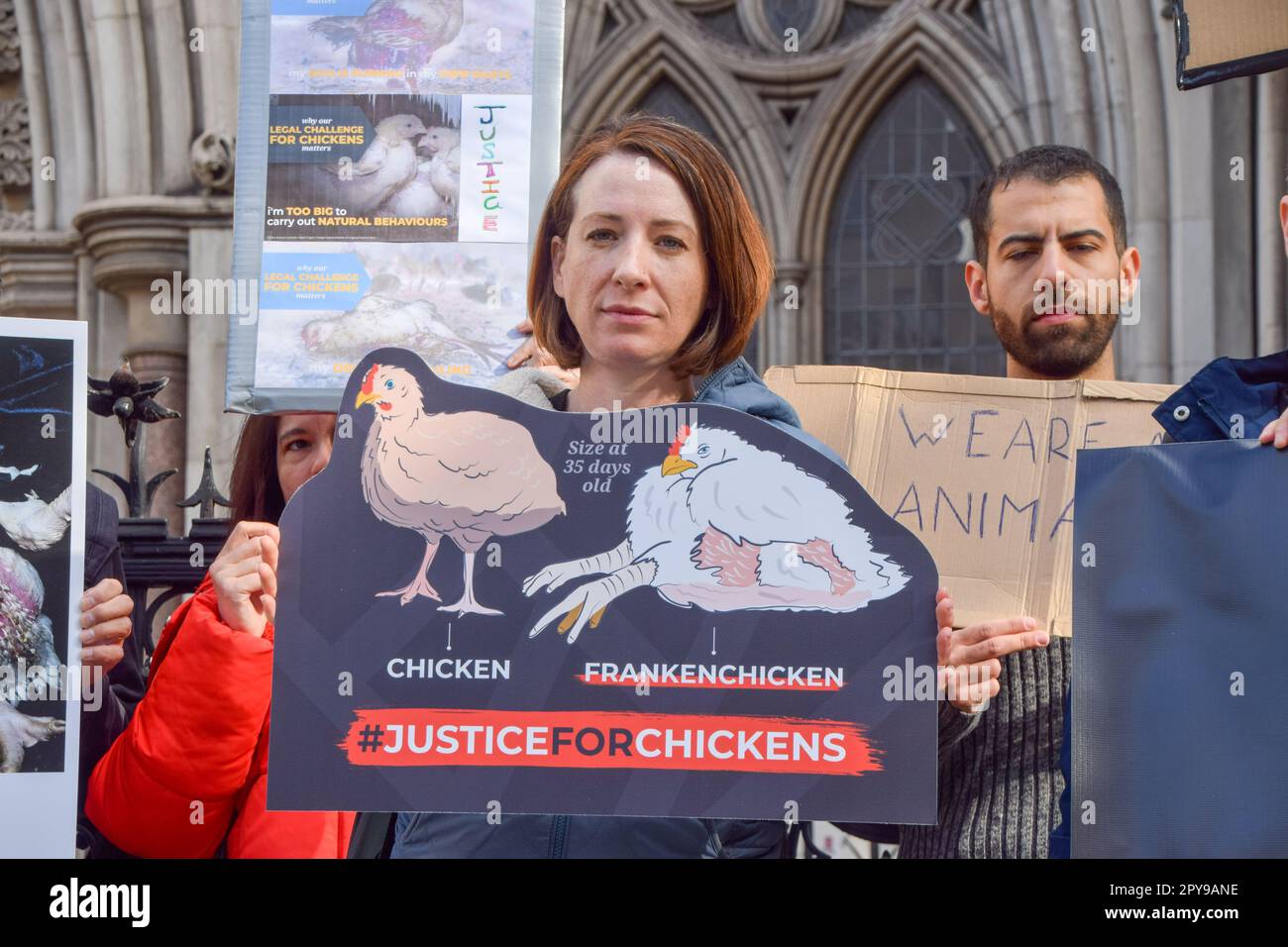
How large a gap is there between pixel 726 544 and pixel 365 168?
1.07m

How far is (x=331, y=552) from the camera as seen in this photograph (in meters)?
2.56

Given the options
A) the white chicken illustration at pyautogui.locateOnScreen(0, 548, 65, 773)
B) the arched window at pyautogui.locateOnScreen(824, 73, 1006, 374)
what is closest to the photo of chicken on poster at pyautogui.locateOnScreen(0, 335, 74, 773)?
the white chicken illustration at pyautogui.locateOnScreen(0, 548, 65, 773)

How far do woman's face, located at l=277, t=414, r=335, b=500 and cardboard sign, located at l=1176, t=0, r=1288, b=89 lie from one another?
167 centimetres

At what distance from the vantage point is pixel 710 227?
8.75 ft

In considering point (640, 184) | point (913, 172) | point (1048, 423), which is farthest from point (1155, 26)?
point (640, 184)

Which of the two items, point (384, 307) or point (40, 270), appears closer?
point (384, 307)

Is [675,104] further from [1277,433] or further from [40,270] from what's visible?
[1277,433]

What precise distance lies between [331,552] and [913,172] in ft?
19.8

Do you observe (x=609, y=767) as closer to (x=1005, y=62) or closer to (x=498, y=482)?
(x=498, y=482)

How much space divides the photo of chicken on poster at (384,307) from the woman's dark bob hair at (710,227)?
0.36 m

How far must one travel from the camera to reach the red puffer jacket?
8.68 feet

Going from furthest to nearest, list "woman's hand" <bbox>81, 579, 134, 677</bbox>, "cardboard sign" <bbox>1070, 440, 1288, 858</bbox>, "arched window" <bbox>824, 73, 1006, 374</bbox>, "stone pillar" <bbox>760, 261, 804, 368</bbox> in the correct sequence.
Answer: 1. "stone pillar" <bbox>760, 261, 804, 368</bbox>
2. "arched window" <bbox>824, 73, 1006, 374</bbox>
3. "woman's hand" <bbox>81, 579, 134, 677</bbox>
4. "cardboard sign" <bbox>1070, 440, 1288, 858</bbox>

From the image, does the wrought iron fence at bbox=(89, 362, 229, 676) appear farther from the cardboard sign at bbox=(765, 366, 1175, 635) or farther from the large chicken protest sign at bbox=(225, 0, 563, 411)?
the cardboard sign at bbox=(765, 366, 1175, 635)

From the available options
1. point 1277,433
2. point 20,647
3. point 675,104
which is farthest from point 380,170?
point 675,104
